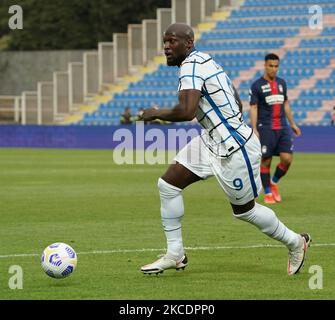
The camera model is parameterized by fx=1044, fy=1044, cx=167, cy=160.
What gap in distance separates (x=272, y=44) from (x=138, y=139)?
9.66m

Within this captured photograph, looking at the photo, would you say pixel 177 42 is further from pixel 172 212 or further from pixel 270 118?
pixel 270 118

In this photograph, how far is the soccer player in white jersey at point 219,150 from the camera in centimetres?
921

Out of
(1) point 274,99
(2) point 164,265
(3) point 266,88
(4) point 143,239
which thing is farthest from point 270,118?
(2) point 164,265

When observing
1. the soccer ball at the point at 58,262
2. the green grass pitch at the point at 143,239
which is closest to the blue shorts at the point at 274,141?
the green grass pitch at the point at 143,239

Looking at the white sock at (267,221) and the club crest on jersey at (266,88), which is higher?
the club crest on jersey at (266,88)

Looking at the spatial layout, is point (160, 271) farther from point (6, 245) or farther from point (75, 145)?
point (75, 145)

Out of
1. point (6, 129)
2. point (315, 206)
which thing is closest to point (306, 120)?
point (6, 129)

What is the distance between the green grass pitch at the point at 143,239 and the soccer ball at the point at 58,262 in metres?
0.10

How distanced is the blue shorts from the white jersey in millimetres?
7584

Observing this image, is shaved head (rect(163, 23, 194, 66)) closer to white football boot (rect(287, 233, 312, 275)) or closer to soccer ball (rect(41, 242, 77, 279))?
soccer ball (rect(41, 242, 77, 279))

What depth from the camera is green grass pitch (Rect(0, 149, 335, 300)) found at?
8516mm

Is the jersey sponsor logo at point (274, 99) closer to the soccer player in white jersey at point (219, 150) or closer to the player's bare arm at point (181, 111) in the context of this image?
the soccer player in white jersey at point (219, 150)

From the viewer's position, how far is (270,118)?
17.0 meters

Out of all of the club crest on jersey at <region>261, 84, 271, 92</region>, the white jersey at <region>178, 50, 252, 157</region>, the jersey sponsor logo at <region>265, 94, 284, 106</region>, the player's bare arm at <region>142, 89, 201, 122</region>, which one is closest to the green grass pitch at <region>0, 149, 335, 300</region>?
the white jersey at <region>178, 50, 252, 157</region>
